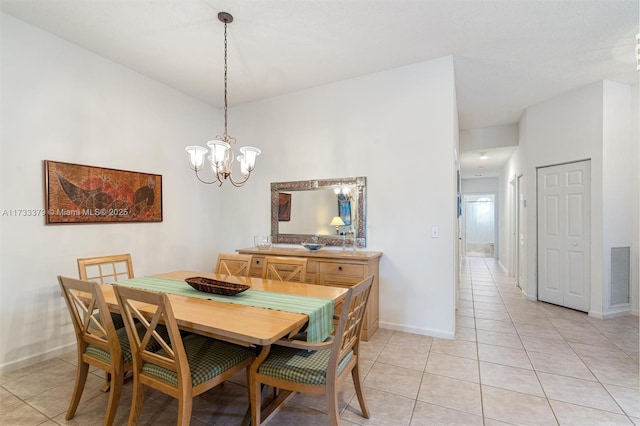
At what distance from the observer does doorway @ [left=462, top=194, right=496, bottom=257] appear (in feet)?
31.6

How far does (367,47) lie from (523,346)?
331 cm

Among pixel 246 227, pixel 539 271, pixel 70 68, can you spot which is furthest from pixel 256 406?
pixel 539 271

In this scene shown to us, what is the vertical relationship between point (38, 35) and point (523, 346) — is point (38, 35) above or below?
above

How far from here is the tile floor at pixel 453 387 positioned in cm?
189

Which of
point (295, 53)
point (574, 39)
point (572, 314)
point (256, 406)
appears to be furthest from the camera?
point (572, 314)

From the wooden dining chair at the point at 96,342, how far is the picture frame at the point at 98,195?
1.38 m

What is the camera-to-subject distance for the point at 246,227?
437 cm

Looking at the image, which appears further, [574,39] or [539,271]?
[539,271]

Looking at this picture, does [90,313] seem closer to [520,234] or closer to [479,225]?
[520,234]

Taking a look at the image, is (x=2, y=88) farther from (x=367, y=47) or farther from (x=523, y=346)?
(x=523, y=346)

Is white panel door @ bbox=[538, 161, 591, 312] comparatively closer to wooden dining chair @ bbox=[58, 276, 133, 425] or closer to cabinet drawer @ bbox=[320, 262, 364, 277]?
cabinet drawer @ bbox=[320, 262, 364, 277]

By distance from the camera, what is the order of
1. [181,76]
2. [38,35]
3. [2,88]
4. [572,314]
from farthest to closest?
1. [572,314]
2. [181,76]
3. [38,35]
4. [2,88]

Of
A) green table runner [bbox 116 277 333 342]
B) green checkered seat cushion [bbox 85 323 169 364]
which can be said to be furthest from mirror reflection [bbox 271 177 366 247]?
green checkered seat cushion [bbox 85 323 169 364]

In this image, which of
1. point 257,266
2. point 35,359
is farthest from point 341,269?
point 35,359
